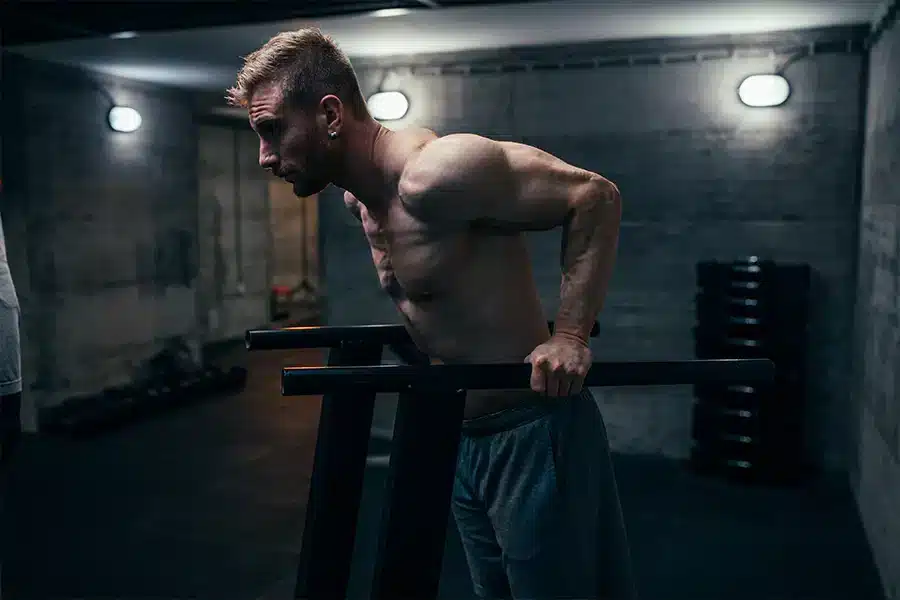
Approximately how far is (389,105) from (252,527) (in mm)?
2220

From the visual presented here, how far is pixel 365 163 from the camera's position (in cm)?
149

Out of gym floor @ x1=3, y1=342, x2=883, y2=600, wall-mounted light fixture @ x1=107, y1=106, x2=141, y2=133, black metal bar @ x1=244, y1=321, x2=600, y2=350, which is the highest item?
wall-mounted light fixture @ x1=107, y1=106, x2=141, y2=133

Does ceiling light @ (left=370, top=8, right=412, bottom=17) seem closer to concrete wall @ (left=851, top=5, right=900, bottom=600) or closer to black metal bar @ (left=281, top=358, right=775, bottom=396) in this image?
concrete wall @ (left=851, top=5, right=900, bottom=600)

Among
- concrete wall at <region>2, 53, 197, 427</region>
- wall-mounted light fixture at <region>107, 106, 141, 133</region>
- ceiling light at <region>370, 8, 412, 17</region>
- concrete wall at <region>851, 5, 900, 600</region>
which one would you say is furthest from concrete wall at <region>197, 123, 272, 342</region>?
concrete wall at <region>851, 5, 900, 600</region>

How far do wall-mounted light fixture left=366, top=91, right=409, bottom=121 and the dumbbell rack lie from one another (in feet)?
5.74

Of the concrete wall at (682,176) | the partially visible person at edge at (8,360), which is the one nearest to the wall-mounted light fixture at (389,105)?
the concrete wall at (682,176)

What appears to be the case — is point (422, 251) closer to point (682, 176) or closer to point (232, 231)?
point (682, 176)

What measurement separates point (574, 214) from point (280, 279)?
8122mm

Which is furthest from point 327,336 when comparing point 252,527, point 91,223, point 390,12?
point 91,223

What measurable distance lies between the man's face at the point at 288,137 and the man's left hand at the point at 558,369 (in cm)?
49

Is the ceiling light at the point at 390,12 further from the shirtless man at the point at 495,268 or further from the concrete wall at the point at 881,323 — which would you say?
the shirtless man at the point at 495,268

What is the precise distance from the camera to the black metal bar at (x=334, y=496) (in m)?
1.69

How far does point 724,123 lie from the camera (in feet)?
13.3

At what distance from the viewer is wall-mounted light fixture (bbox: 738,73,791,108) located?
3.90m
